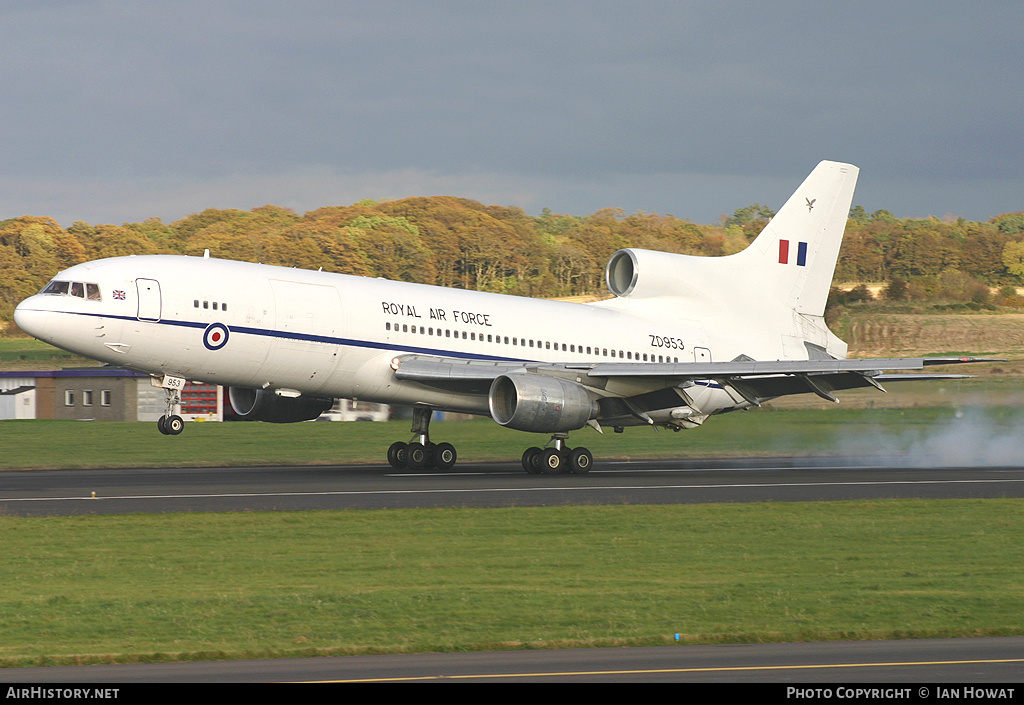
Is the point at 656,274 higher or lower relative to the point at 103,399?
higher

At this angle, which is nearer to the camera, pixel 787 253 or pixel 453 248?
→ pixel 787 253

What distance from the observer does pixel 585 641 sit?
40.1 ft

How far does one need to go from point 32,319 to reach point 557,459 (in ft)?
44.9

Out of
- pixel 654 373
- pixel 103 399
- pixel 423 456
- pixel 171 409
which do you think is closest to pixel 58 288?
pixel 171 409

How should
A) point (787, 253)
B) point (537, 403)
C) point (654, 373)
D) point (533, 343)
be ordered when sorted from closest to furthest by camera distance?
point (537, 403) < point (654, 373) < point (533, 343) < point (787, 253)

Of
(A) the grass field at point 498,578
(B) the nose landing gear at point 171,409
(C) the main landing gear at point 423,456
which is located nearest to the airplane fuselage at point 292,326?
(B) the nose landing gear at point 171,409

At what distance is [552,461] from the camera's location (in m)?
33.0

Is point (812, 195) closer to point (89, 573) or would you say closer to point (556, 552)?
point (556, 552)

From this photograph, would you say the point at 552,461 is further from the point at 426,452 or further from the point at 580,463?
the point at 426,452

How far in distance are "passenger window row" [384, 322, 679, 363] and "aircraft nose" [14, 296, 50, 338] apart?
854cm

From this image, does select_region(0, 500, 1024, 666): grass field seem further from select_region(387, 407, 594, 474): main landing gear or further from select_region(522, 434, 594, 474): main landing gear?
select_region(387, 407, 594, 474): main landing gear

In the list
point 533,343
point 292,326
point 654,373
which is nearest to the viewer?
point 292,326

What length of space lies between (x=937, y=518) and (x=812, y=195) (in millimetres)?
20941

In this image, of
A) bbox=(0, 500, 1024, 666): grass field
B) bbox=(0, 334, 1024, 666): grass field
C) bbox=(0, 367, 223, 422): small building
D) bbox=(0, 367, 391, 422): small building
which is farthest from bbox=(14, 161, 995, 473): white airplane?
bbox=(0, 367, 223, 422): small building
